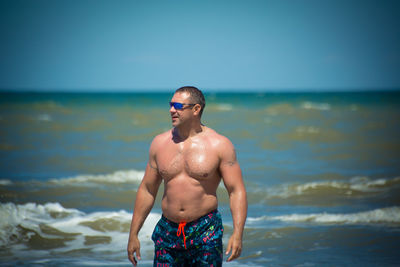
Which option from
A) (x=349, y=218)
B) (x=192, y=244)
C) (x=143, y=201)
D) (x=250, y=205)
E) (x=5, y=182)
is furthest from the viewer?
(x=5, y=182)

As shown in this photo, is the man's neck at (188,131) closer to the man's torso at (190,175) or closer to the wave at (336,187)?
the man's torso at (190,175)

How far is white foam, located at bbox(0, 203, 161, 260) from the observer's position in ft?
21.2

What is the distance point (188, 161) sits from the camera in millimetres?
3373

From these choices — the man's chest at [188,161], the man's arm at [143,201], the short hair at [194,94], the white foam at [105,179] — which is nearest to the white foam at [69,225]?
the white foam at [105,179]

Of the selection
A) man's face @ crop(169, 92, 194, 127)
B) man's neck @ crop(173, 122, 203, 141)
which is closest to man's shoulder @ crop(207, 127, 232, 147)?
man's neck @ crop(173, 122, 203, 141)

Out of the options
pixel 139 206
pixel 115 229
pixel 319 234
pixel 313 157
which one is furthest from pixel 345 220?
pixel 313 157

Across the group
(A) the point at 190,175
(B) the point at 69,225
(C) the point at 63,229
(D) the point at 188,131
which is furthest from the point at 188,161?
(B) the point at 69,225

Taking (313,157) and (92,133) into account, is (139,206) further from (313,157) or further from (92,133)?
(92,133)

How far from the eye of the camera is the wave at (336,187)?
9.62 metres

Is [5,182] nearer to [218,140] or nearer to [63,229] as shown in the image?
[63,229]

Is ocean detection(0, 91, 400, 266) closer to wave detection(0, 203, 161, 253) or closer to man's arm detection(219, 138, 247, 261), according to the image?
wave detection(0, 203, 161, 253)

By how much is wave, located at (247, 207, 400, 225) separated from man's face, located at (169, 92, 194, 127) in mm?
4425

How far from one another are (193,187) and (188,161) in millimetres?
183

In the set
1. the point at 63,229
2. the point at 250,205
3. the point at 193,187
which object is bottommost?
the point at 63,229
